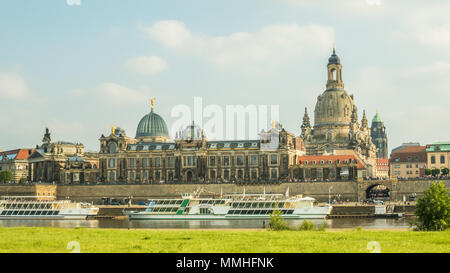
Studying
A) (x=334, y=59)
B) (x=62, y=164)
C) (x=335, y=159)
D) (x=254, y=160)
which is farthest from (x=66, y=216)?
(x=334, y=59)

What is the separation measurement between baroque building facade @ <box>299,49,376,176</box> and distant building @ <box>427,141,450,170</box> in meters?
24.6

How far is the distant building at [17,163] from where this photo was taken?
536 ft

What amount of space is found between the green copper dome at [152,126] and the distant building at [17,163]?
3442 centimetres

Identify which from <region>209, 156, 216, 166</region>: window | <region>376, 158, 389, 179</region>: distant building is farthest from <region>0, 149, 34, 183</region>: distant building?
<region>376, 158, 389, 179</region>: distant building

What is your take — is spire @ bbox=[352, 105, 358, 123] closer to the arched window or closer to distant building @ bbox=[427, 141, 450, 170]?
distant building @ bbox=[427, 141, 450, 170]

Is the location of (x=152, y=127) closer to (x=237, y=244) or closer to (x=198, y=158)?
(x=198, y=158)

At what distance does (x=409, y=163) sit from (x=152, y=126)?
214ft

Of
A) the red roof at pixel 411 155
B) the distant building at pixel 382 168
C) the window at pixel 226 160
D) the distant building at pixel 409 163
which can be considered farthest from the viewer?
the distant building at pixel 382 168

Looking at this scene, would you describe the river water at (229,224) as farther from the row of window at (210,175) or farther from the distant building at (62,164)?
the distant building at (62,164)

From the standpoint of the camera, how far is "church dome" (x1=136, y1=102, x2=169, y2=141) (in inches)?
6088

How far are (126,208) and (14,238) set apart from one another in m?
65.3

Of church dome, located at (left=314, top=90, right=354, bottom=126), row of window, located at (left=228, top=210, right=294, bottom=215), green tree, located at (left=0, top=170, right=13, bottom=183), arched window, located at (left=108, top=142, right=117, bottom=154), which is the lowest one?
row of window, located at (left=228, top=210, right=294, bottom=215)

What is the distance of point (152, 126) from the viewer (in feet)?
511

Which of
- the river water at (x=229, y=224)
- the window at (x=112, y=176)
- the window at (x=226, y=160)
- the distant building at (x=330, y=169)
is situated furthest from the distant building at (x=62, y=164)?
the river water at (x=229, y=224)
